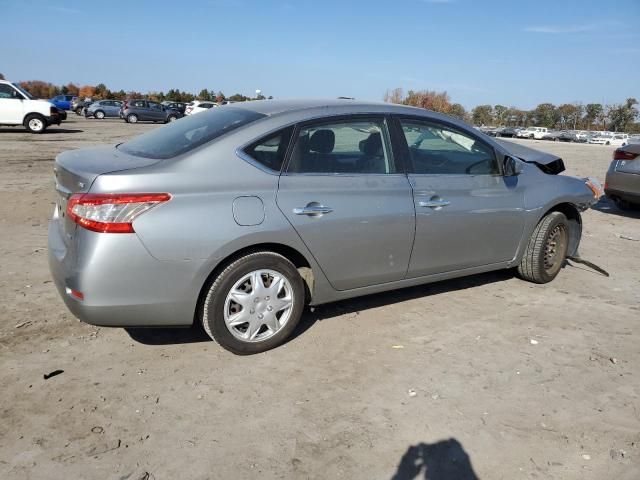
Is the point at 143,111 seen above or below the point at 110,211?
below

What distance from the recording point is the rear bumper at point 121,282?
3.03 m

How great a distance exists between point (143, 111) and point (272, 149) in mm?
36833

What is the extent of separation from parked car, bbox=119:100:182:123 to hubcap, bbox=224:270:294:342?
3659cm

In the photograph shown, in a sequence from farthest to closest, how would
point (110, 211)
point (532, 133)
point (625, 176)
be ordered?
point (532, 133), point (625, 176), point (110, 211)

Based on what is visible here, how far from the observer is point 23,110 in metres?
20.7

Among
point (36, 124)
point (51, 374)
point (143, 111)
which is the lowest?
point (51, 374)

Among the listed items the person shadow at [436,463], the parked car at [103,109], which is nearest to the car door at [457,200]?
the person shadow at [436,463]

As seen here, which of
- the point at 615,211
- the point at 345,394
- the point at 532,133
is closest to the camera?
the point at 345,394

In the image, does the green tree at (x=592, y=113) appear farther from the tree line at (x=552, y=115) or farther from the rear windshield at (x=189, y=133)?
the rear windshield at (x=189, y=133)

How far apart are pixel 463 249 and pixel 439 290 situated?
2.24ft

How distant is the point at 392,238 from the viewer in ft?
13.0

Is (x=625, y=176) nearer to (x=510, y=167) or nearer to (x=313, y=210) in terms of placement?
(x=510, y=167)

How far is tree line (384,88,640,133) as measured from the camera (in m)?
72.1

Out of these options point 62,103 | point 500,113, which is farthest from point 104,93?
point 500,113
